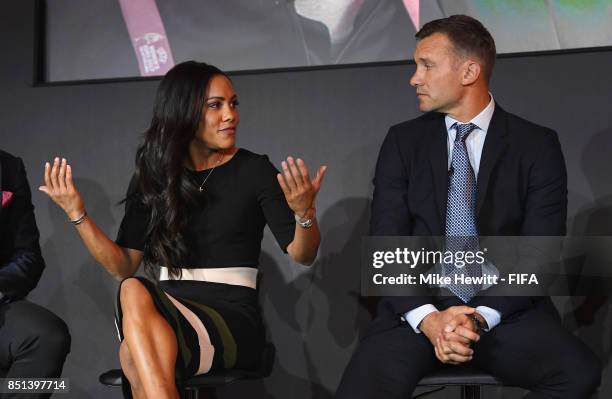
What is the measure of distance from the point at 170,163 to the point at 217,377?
732mm

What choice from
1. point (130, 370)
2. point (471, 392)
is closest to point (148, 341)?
point (130, 370)

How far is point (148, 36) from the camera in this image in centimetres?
358

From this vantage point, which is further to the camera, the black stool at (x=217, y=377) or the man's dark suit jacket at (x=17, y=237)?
the man's dark suit jacket at (x=17, y=237)

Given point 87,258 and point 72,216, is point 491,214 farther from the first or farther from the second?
point 87,258

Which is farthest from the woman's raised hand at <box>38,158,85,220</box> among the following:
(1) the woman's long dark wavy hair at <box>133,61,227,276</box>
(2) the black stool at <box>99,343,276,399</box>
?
(2) the black stool at <box>99,343,276,399</box>

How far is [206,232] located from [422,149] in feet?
2.43

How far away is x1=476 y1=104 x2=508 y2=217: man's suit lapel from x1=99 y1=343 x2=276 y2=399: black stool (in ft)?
2.63

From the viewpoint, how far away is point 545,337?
2.36 meters

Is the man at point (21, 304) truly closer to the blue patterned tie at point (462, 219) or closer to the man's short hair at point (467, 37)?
the blue patterned tie at point (462, 219)


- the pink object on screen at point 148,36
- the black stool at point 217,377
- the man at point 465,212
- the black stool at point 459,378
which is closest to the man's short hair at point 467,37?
the man at point 465,212

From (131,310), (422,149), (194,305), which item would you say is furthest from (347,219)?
(131,310)

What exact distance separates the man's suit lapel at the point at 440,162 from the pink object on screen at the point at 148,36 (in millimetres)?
1321

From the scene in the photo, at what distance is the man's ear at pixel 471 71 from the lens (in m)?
2.72

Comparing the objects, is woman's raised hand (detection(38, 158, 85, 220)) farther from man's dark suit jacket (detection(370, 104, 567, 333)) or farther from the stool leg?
the stool leg
